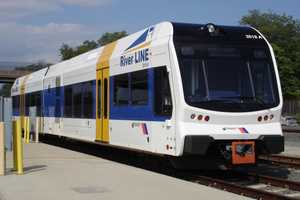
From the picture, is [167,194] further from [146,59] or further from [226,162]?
[146,59]

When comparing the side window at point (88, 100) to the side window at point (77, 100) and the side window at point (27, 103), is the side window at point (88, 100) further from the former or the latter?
the side window at point (27, 103)

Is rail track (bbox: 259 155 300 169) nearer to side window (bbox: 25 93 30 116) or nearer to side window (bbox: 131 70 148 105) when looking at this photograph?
side window (bbox: 131 70 148 105)

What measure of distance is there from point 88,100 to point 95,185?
25.0 ft

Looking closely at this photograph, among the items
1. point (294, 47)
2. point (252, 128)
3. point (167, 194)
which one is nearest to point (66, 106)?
point (252, 128)

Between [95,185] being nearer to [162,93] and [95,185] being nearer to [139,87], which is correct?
[162,93]

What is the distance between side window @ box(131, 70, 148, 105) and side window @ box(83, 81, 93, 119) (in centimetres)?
360

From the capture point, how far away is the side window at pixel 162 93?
513 inches

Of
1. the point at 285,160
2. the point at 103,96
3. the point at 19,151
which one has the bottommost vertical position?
the point at 285,160

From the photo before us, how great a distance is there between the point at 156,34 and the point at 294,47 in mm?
74173

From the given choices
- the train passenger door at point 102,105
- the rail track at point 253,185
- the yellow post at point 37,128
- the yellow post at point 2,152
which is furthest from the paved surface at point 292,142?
the yellow post at point 2,152

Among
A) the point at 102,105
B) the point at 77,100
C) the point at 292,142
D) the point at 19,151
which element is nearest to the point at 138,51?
the point at 102,105

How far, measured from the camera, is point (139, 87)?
1470 cm

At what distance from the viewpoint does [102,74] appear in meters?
17.7

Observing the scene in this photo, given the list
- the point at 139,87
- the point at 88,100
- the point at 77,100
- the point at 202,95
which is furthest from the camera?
the point at 77,100
